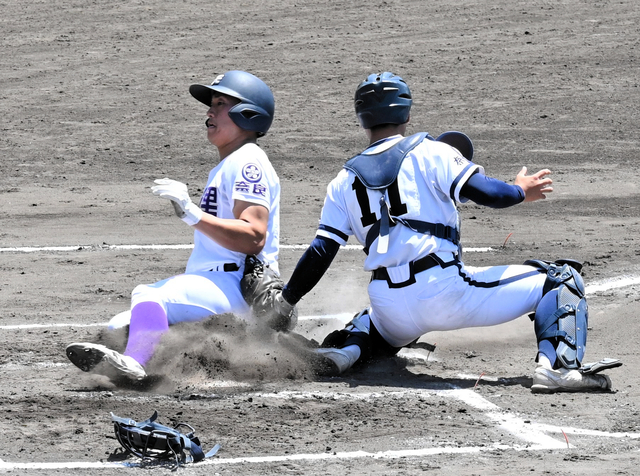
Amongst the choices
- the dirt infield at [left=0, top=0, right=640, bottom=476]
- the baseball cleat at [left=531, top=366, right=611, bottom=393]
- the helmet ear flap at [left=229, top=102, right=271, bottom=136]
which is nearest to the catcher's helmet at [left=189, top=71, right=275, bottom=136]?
the helmet ear flap at [left=229, top=102, right=271, bottom=136]

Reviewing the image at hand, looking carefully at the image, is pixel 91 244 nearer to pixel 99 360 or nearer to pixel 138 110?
pixel 99 360

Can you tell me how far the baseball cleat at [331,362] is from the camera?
17.5ft

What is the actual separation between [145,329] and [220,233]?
1.80 ft

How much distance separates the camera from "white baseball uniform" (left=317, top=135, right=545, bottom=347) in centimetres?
509

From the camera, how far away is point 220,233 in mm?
5094

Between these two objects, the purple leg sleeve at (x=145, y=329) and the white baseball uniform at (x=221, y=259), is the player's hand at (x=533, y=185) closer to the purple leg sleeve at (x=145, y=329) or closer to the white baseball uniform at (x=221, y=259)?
the white baseball uniform at (x=221, y=259)

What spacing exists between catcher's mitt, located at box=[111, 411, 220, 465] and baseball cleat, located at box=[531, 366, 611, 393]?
1670 mm

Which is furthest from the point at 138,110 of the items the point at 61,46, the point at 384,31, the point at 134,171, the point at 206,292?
the point at 206,292

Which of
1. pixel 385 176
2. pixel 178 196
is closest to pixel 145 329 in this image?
pixel 178 196

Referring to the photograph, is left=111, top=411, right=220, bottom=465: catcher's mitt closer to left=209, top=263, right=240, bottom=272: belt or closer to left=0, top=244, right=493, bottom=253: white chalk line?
left=209, top=263, right=240, bottom=272: belt

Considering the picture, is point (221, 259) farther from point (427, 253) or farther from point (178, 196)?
point (427, 253)

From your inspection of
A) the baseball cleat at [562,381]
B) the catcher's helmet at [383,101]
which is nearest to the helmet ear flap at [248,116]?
the catcher's helmet at [383,101]

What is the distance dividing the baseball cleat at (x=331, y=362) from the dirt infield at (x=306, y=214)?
0.32 ft

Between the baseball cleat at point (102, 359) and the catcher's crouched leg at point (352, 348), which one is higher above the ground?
the baseball cleat at point (102, 359)
